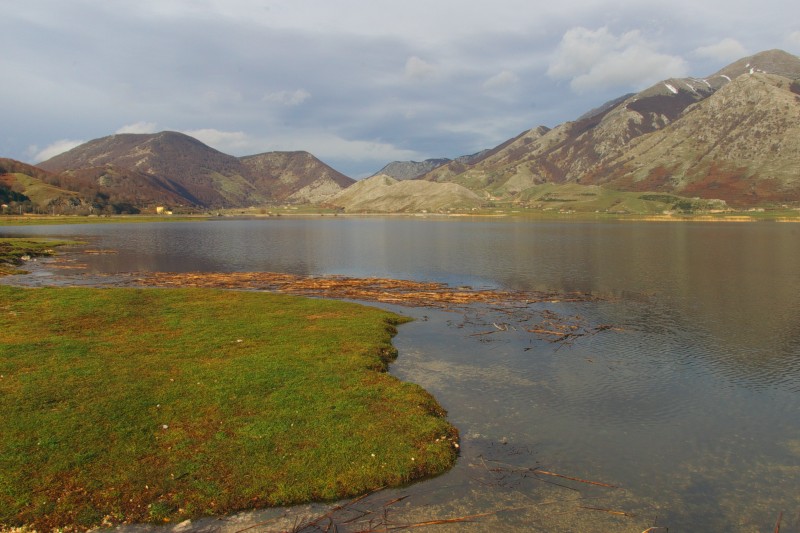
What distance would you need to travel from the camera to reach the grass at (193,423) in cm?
1503

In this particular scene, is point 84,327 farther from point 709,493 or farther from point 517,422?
point 709,493

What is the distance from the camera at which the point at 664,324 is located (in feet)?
137

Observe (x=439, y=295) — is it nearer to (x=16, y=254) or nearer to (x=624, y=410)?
(x=624, y=410)

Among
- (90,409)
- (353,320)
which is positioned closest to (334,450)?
(90,409)

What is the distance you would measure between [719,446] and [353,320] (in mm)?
26649

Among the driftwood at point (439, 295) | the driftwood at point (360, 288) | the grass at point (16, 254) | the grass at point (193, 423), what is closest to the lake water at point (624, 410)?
the driftwood at point (439, 295)

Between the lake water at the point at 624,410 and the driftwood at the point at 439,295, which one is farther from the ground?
the driftwood at the point at 439,295

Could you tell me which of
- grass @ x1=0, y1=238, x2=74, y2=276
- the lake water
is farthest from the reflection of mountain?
grass @ x1=0, y1=238, x2=74, y2=276

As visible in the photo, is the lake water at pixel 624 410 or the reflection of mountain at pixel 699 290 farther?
the reflection of mountain at pixel 699 290

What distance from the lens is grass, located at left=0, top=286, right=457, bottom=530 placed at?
1503cm

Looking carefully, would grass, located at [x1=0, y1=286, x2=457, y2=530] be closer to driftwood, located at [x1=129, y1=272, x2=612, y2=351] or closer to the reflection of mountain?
driftwood, located at [x1=129, y1=272, x2=612, y2=351]

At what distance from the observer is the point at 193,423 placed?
19375 millimetres

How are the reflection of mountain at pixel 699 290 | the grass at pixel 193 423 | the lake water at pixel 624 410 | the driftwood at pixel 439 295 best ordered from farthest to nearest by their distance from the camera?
the driftwood at pixel 439 295 < the reflection of mountain at pixel 699 290 < the lake water at pixel 624 410 < the grass at pixel 193 423

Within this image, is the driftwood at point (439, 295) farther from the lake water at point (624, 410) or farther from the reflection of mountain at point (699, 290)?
the reflection of mountain at point (699, 290)
